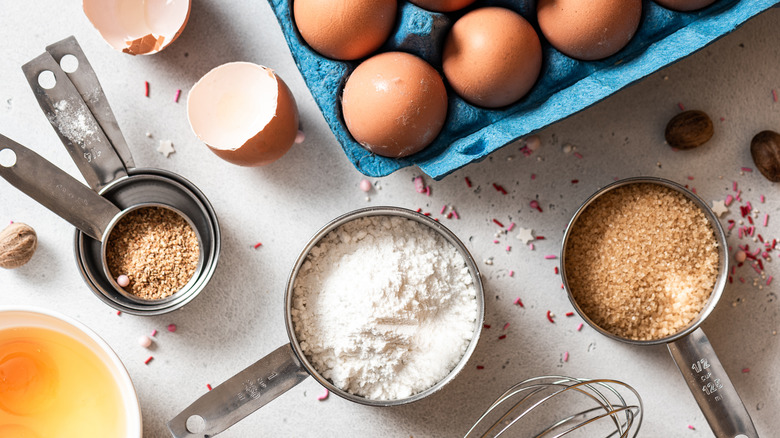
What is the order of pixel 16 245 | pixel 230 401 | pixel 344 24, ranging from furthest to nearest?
pixel 16 245
pixel 230 401
pixel 344 24

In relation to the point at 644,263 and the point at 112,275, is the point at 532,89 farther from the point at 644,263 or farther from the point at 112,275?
the point at 112,275

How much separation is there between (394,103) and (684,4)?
52 cm

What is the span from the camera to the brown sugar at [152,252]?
44.6 inches

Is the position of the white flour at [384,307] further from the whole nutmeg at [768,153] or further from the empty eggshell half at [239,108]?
the whole nutmeg at [768,153]

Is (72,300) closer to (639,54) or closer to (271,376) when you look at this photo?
(271,376)

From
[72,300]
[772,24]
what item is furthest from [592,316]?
[72,300]

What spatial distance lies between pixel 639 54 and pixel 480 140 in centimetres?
31

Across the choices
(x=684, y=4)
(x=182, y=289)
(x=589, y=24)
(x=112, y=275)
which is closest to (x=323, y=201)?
(x=182, y=289)

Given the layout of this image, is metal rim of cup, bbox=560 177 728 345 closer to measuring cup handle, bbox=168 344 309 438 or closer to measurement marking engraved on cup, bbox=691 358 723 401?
measurement marking engraved on cup, bbox=691 358 723 401

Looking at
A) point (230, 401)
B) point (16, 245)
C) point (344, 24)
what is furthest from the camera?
point (16, 245)

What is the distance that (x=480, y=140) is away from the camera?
39.8 inches

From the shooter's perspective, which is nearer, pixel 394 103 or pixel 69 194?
pixel 394 103

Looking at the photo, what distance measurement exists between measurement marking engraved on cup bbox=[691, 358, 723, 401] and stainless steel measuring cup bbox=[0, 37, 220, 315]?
93 cm

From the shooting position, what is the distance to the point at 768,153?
3.86 feet
